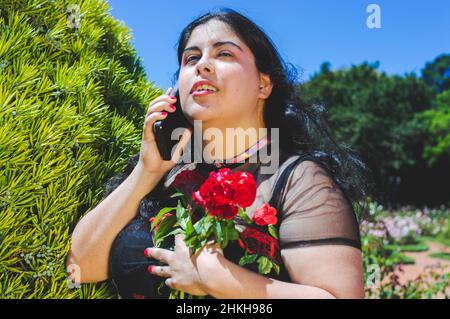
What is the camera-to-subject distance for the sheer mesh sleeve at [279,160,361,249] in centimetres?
137

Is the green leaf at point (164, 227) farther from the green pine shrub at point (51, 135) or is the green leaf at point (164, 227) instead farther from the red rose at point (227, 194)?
the green pine shrub at point (51, 135)

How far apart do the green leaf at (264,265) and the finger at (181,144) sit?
0.50 metres

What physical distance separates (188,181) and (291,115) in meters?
0.54

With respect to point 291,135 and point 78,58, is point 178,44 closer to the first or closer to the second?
point 78,58

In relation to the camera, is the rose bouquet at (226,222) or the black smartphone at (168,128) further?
the black smartphone at (168,128)

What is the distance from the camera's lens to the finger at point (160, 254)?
4.76 feet

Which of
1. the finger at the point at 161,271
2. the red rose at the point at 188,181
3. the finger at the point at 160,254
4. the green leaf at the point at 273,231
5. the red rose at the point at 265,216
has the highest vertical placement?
the red rose at the point at 188,181

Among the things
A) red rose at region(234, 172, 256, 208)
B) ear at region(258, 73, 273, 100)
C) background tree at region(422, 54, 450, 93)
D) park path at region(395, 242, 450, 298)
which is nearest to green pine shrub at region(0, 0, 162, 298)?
ear at region(258, 73, 273, 100)

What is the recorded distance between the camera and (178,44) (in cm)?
193

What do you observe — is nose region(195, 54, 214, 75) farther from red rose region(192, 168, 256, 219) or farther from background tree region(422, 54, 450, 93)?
background tree region(422, 54, 450, 93)

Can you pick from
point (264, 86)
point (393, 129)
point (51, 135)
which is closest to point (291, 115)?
point (264, 86)

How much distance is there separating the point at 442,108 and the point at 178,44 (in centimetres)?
2728

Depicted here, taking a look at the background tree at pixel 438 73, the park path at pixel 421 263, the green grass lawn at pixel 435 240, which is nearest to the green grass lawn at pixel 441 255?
the park path at pixel 421 263

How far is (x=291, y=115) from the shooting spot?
6.15 feet
